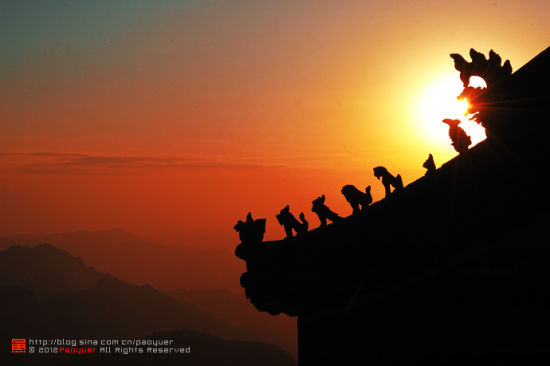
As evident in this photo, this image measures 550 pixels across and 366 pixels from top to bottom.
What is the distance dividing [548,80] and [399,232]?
202cm

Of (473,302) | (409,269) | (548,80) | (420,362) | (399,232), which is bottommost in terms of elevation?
(420,362)

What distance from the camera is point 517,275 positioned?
4582 millimetres

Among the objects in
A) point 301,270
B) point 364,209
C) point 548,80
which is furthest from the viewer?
point 301,270

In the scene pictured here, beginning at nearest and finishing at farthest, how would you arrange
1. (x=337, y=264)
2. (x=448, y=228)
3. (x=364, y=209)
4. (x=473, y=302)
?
(x=473, y=302) → (x=448, y=228) → (x=364, y=209) → (x=337, y=264)

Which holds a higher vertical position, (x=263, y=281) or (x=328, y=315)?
(x=263, y=281)

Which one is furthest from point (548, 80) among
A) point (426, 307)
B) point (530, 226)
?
point (426, 307)

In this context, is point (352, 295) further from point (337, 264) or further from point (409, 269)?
point (409, 269)

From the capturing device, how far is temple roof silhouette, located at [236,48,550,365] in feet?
15.0

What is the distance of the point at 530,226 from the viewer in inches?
186

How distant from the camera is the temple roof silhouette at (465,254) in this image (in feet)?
15.0

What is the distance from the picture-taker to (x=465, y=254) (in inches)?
203

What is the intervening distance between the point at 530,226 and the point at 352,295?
8.05ft

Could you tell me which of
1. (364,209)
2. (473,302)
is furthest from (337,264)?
(473,302)

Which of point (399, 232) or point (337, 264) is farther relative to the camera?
point (337, 264)
